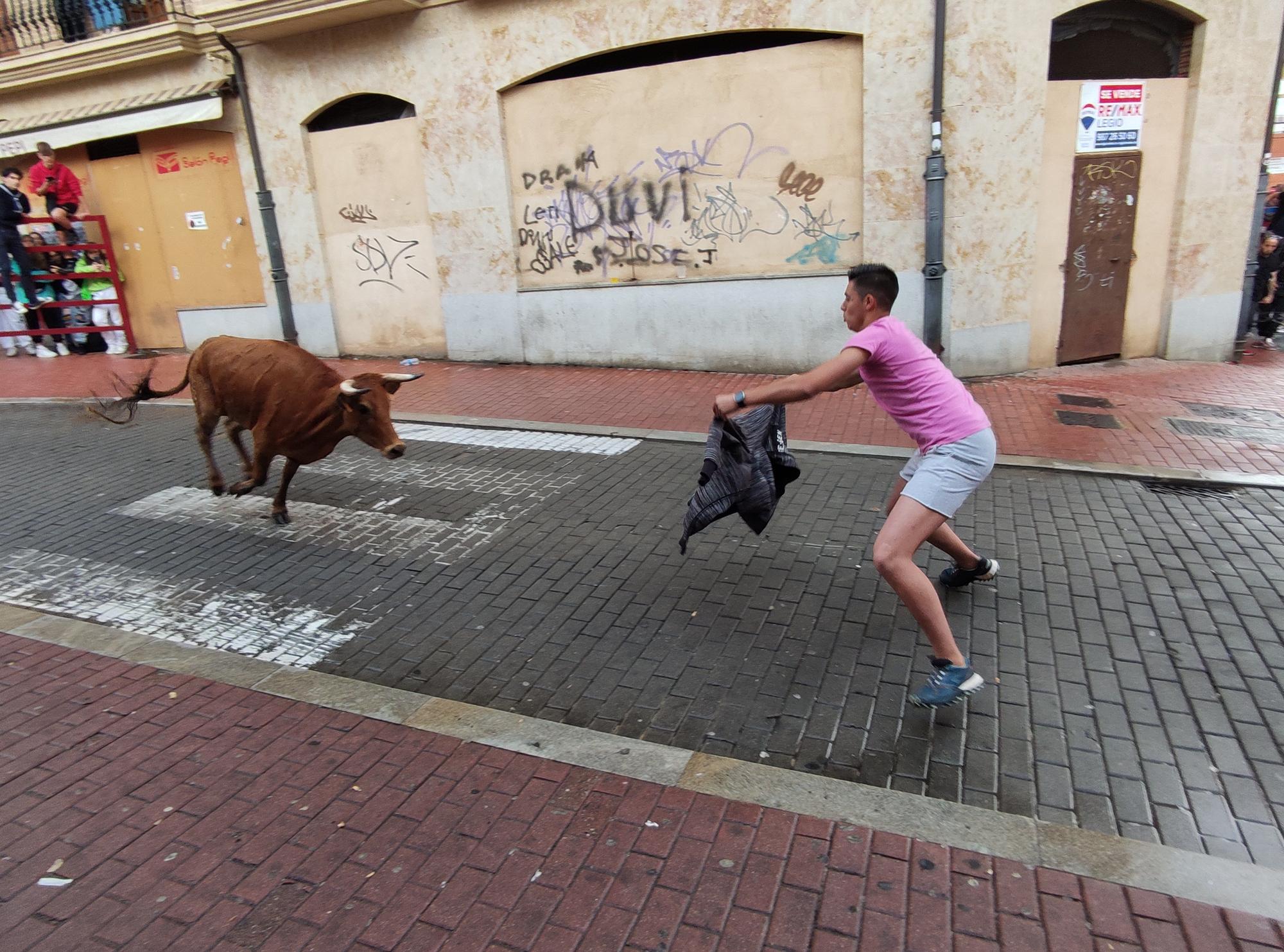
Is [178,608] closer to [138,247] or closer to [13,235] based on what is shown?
[13,235]

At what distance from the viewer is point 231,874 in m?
2.91

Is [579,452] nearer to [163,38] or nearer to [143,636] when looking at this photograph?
[143,636]

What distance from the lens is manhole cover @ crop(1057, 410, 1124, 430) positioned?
788 centimetres

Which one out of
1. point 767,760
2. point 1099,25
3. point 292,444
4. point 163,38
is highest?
point 163,38

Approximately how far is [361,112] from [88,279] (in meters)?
6.22

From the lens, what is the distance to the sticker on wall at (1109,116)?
31.5ft

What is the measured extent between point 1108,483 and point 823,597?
3.09m

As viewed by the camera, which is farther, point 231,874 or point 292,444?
point 292,444

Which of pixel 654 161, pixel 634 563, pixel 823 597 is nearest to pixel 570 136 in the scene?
pixel 654 161

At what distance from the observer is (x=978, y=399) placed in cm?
902

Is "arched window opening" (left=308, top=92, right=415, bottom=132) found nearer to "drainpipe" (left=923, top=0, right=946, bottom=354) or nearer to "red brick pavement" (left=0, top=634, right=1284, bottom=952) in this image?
"drainpipe" (left=923, top=0, right=946, bottom=354)

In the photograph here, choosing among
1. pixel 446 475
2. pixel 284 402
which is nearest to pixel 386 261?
pixel 446 475

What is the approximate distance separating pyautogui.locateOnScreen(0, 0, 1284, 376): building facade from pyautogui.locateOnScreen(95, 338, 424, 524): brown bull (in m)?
5.61

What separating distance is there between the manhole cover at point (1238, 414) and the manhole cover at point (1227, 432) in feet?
0.75
